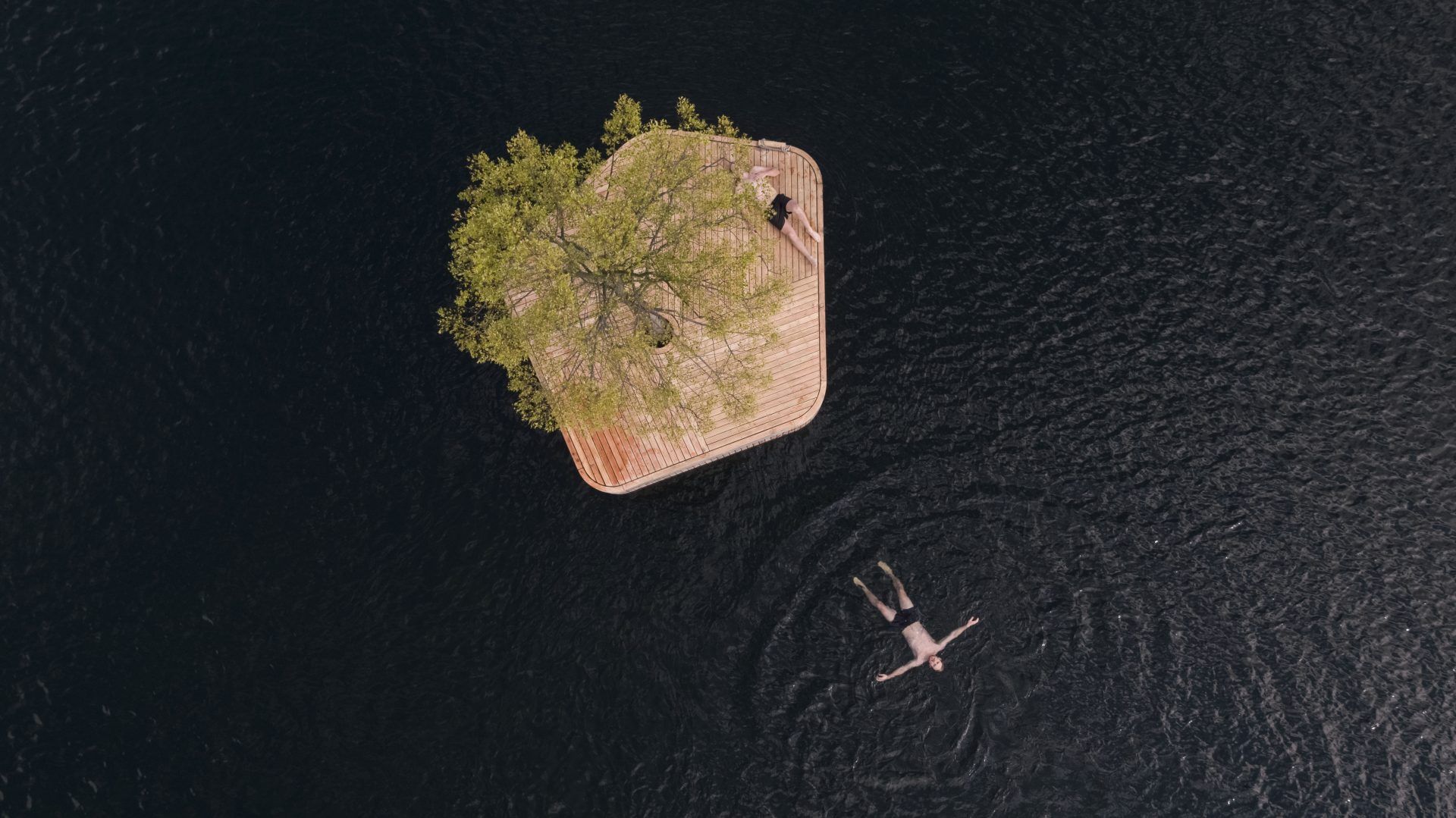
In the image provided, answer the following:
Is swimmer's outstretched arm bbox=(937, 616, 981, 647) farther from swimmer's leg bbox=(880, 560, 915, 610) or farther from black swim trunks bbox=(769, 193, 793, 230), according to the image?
black swim trunks bbox=(769, 193, 793, 230)

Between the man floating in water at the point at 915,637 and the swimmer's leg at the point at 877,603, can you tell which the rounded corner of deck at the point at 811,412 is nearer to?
the swimmer's leg at the point at 877,603

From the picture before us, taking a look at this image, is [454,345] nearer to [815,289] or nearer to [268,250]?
[268,250]

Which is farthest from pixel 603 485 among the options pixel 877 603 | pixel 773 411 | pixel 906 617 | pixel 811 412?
pixel 906 617

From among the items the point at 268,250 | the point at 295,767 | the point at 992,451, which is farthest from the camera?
the point at 268,250

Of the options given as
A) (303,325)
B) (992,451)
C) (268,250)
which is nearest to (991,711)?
(992,451)

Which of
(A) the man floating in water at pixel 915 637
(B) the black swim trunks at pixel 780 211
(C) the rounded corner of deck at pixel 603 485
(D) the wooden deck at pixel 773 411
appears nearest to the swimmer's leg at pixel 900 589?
(A) the man floating in water at pixel 915 637

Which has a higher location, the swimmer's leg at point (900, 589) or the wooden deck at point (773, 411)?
the wooden deck at point (773, 411)

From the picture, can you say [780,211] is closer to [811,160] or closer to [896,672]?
[811,160]

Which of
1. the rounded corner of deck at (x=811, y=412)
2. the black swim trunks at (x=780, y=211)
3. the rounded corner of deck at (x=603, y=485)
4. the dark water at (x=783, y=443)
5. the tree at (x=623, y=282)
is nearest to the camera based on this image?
the tree at (x=623, y=282)
